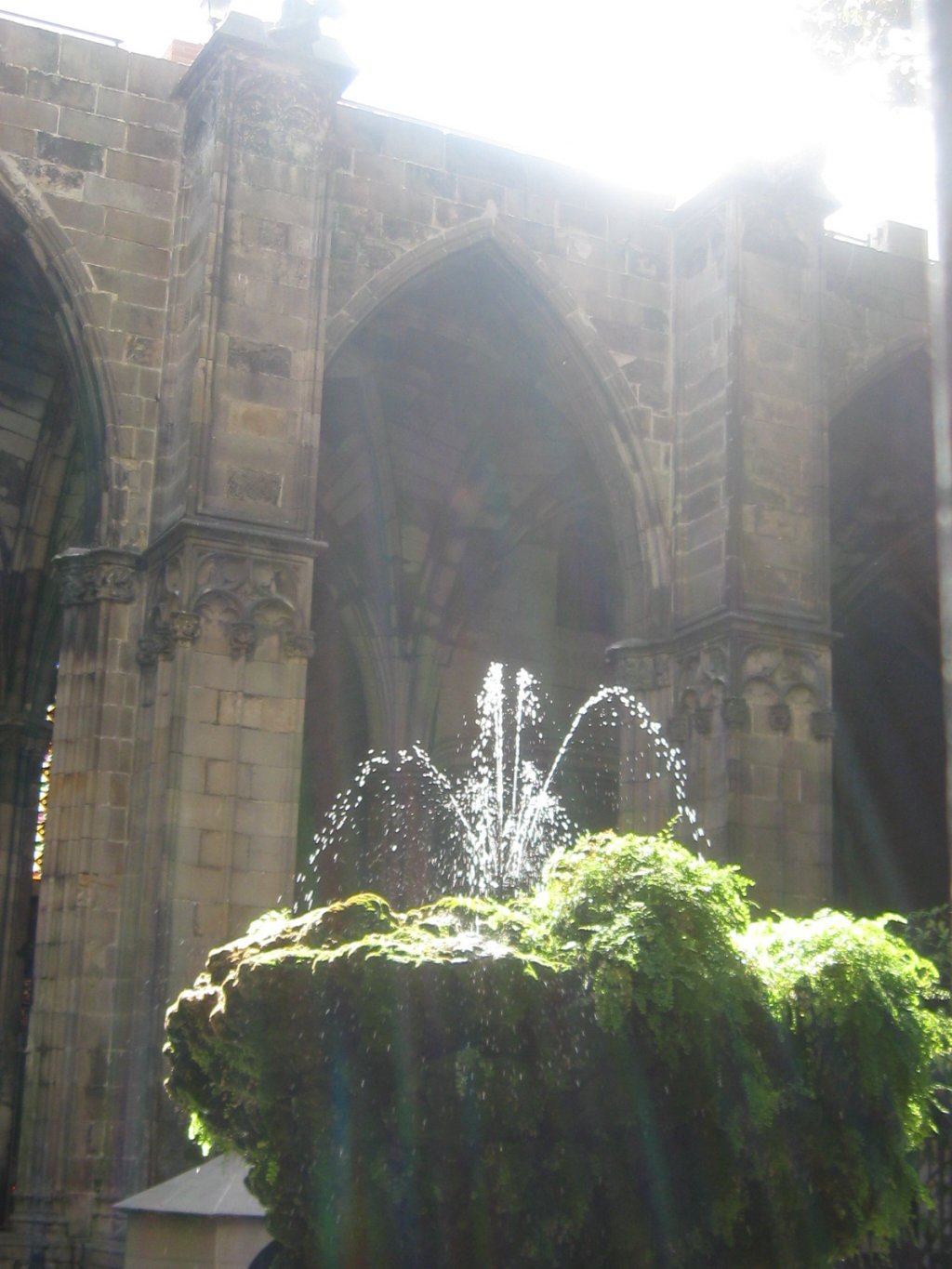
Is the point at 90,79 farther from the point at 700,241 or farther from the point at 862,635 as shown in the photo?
the point at 862,635

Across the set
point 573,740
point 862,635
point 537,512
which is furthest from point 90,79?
point 862,635

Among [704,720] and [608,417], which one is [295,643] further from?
[608,417]

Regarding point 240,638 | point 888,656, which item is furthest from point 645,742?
point 888,656

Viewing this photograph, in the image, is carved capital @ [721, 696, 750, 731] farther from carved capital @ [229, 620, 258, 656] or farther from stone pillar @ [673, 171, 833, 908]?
carved capital @ [229, 620, 258, 656]

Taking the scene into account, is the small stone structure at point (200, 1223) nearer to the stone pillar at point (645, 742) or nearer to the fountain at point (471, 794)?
the stone pillar at point (645, 742)

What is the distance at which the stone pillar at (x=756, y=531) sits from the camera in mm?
12477


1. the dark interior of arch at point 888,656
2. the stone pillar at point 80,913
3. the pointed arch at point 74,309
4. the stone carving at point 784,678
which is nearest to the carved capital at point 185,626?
the stone pillar at point 80,913

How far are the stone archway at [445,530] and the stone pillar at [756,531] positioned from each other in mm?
1714

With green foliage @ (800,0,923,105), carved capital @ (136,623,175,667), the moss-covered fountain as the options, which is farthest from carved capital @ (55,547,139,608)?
the moss-covered fountain

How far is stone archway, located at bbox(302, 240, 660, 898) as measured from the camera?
15742mm

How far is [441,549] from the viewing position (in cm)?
1708

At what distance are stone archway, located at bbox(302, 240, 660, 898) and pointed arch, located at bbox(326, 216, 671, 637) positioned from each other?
1096 mm

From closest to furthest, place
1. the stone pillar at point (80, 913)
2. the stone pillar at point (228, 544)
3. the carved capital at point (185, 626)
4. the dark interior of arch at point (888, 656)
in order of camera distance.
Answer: the stone pillar at point (228, 544) < the stone pillar at point (80, 913) < the carved capital at point (185, 626) < the dark interior of arch at point (888, 656)

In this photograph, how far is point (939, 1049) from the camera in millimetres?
6723
